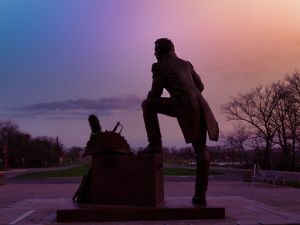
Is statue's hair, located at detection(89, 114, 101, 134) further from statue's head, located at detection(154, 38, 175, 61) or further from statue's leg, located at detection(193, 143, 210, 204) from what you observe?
statue's leg, located at detection(193, 143, 210, 204)

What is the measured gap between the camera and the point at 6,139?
3967 inches

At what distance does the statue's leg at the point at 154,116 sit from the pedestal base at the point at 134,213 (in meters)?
1.30

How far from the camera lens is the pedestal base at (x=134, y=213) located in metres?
9.69

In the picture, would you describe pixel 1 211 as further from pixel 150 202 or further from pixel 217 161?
pixel 217 161

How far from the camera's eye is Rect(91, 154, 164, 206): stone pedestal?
10094 mm

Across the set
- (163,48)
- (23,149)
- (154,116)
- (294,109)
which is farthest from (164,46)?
(23,149)

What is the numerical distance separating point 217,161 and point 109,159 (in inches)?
4187

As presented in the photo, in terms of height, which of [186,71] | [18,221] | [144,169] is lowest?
[18,221]

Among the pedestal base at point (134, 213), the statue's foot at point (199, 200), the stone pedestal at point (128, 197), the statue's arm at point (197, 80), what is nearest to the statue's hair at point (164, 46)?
the statue's arm at point (197, 80)

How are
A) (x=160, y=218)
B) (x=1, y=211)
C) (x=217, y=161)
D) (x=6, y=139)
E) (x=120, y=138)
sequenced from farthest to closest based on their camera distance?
(x=217, y=161) → (x=6, y=139) → (x=1, y=211) → (x=120, y=138) → (x=160, y=218)

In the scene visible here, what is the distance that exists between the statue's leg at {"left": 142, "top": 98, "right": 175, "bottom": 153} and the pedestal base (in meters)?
1.30

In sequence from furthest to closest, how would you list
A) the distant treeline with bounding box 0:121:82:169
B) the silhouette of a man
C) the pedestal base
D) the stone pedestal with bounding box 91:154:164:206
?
the distant treeline with bounding box 0:121:82:169, the silhouette of a man, the stone pedestal with bounding box 91:154:164:206, the pedestal base

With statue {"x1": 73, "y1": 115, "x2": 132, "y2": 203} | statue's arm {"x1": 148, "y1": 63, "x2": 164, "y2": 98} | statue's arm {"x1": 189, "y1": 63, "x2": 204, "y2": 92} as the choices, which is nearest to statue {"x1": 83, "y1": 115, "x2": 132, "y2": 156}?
statue {"x1": 73, "y1": 115, "x2": 132, "y2": 203}

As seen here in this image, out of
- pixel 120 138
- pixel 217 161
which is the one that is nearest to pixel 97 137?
pixel 120 138
